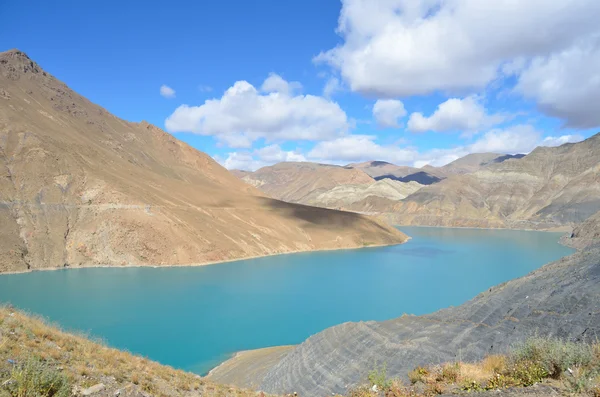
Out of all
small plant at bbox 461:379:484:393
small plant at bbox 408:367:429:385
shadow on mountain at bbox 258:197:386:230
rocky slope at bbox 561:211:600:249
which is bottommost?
rocky slope at bbox 561:211:600:249

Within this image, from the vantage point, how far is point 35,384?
16.8 ft

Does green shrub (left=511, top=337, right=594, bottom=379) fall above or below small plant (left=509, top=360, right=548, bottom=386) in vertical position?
above

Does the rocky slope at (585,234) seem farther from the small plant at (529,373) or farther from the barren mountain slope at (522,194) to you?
the small plant at (529,373)

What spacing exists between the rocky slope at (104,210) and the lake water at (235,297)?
4.28 m

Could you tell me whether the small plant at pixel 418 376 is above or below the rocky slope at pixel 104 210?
below

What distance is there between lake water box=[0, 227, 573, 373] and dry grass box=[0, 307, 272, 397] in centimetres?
1348

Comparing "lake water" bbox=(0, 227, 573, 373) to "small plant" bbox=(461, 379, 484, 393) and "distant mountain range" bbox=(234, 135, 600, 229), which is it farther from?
"distant mountain range" bbox=(234, 135, 600, 229)

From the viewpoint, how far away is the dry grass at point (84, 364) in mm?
6637

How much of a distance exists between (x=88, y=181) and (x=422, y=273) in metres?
51.6

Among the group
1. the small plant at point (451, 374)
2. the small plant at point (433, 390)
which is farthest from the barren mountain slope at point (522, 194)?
the small plant at point (433, 390)

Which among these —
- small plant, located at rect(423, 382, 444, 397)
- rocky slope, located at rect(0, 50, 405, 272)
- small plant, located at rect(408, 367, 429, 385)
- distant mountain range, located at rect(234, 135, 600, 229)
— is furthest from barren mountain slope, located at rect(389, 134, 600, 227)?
small plant, located at rect(423, 382, 444, 397)

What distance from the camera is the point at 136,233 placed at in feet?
178

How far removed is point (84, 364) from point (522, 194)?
171m

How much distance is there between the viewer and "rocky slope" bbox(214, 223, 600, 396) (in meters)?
13.6
